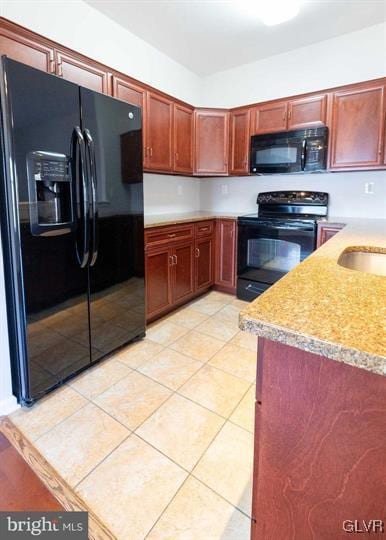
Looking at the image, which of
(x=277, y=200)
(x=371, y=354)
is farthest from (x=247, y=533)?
(x=277, y=200)

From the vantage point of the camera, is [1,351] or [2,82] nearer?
[2,82]

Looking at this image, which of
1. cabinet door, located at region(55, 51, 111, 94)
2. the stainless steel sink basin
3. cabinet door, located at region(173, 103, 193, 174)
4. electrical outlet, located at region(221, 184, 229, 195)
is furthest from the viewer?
electrical outlet, located at region(221, 184, 229, 195)

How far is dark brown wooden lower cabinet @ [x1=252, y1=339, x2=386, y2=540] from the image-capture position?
608 mm

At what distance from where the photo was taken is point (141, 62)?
296 centimetres

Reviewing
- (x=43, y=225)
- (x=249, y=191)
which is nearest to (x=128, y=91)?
(x=43, y=225)

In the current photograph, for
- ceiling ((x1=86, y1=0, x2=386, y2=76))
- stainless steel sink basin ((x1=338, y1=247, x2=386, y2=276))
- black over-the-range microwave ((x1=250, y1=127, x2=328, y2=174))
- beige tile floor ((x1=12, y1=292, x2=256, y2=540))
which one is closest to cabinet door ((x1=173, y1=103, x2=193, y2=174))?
ceiling ((x1=86, y1=0, x2=386, y2=76))

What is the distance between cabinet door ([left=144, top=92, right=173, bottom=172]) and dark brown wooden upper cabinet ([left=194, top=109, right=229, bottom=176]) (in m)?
0.48

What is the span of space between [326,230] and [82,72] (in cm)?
232

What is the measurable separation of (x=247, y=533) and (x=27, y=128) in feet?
6.52

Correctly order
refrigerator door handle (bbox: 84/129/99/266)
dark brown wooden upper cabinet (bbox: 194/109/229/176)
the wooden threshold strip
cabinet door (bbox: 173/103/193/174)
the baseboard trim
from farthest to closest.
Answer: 1. dark brown wooden upper cabinet (bbox: 194/109/229/176)
2. cabinet door (bbox: 173/103/193/174)
3. refrigerator door handle (bbox: 84/129/99/266)
4. the baseboard trim
5. the wooden threshold strip

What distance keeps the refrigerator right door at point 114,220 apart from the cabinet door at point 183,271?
62 cm

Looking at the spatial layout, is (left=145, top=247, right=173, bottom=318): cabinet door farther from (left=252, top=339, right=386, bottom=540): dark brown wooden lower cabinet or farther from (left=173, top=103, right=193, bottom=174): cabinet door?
(left=252, top=339, right=386, bottom=540): dark brown wooden lower cabinet

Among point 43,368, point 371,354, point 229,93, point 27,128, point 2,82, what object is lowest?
point 43,368

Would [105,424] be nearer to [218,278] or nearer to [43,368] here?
[43,368]
